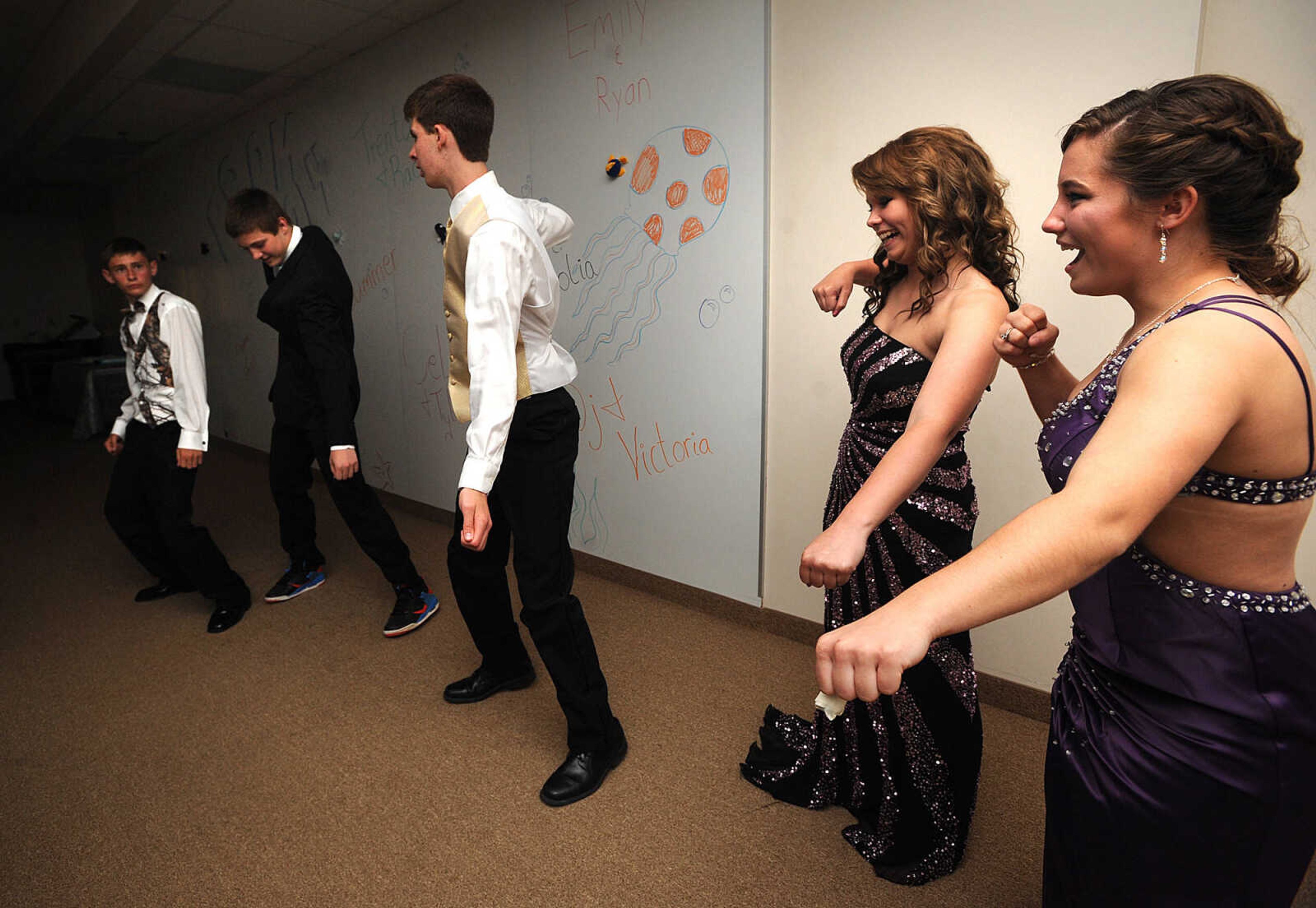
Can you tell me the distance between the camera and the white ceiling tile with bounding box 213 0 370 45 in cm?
304

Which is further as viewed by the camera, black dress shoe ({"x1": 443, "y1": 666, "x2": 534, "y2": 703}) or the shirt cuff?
black dress shoe ({"x1": 443, "y1": 666, "x2": 534, "y2": 703})

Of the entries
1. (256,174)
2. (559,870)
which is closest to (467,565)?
(559,870)

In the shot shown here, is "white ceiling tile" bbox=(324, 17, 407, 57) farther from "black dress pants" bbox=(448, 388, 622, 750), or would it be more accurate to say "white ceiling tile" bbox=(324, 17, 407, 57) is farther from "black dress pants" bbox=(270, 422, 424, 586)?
"black dress pants" bbox=(448, 388, 622, 750)

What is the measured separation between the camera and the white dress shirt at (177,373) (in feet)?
7.89

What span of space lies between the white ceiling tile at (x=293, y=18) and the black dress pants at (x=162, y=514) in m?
1.91

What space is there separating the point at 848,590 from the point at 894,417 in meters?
0.40

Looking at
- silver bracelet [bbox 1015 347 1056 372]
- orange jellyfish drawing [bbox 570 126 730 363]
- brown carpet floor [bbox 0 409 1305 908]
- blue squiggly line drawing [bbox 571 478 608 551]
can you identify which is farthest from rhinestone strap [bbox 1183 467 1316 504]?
blue squiggly line drawing [bbox 571 478 608 551]

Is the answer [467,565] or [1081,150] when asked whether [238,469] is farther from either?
[1081,150]

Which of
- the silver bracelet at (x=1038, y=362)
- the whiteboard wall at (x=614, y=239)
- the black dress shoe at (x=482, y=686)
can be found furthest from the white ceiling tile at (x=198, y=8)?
the silver bracelet at (x=1038, y=362)

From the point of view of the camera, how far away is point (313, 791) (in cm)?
175

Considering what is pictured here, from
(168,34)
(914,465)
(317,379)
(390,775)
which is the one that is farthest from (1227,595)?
(168,34)

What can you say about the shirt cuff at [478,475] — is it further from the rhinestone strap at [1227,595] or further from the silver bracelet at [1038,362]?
the rhinestone strap at [1227,595]

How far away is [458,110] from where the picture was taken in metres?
1.50

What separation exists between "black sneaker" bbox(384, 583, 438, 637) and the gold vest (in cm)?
123
